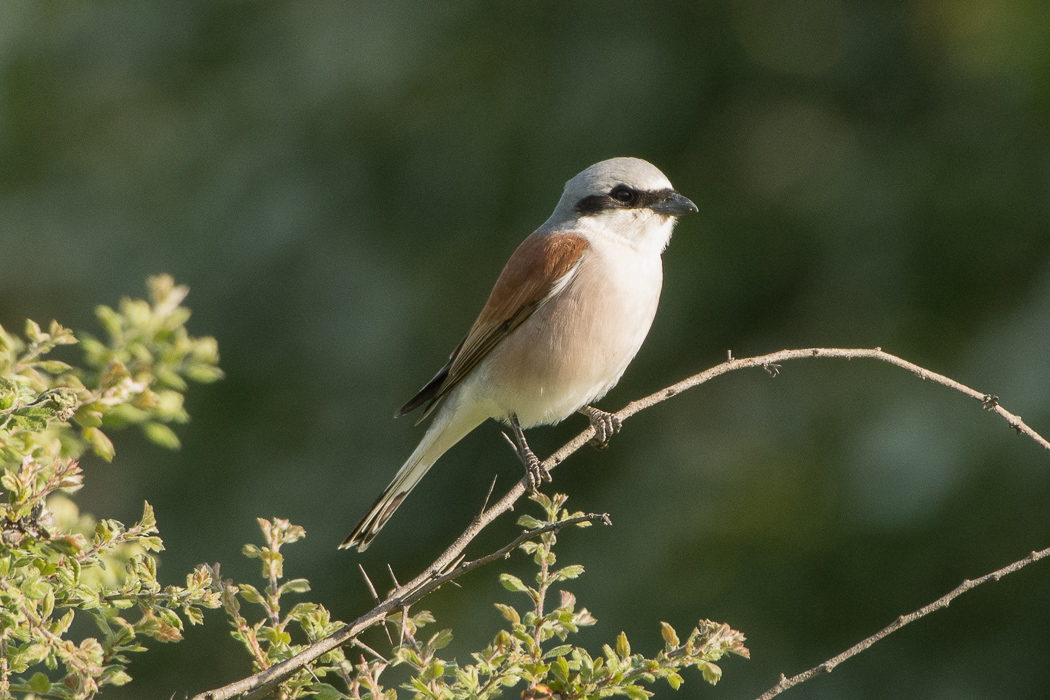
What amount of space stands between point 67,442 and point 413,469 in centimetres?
185

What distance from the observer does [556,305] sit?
326 cm

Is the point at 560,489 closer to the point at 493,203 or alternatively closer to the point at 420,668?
the point at 493,203

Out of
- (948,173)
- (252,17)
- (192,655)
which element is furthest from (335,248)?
(948,173)

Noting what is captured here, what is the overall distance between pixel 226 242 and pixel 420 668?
4.53 m

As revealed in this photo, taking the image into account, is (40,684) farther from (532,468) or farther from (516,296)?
(516,296)

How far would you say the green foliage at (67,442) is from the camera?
4.08 feet

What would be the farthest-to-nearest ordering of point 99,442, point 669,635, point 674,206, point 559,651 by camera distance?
point 674,206 → point 669,635 → point 559,651 → point 99,442

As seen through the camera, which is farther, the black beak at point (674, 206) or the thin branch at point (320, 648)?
the black beak at point (674, 206)

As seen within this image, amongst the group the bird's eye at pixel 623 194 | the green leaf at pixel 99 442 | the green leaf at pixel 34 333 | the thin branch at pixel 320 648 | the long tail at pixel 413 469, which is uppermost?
the bird's eye at pixel 623 194

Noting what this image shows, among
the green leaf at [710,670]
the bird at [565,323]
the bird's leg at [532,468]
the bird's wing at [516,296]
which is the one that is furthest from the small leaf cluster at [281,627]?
the bird's wing at [516,296]

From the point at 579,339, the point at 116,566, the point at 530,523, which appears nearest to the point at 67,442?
the point at 116,566

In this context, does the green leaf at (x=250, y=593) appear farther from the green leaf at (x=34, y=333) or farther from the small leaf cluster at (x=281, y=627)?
the green leaf at (x=34, y=333)

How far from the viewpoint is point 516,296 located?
3.32m

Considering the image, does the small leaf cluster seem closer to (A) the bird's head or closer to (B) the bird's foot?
(B) the bird's foot
